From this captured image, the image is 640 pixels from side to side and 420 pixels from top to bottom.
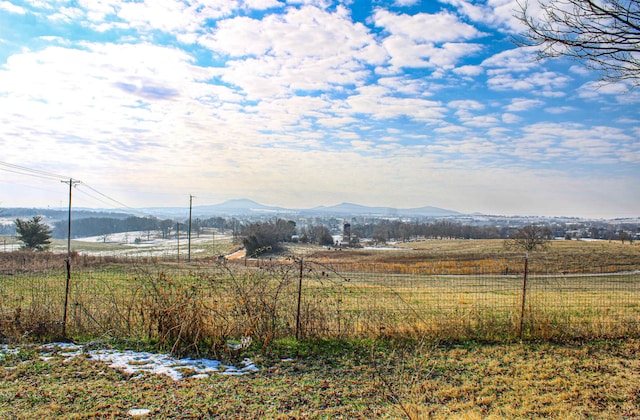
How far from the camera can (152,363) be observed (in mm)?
5996

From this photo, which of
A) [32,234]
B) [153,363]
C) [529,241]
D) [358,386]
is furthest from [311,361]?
[32,234]

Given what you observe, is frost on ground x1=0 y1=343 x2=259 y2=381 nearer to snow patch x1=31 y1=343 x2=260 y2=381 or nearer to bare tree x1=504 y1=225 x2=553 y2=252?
snow patch x1=31 y1=343 x2=260 y2=381

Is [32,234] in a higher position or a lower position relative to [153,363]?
lower

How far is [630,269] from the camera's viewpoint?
31.0m

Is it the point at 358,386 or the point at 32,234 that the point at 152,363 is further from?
the point at 32,234

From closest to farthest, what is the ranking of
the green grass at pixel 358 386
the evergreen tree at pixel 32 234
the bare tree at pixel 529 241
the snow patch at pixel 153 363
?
the green grass at pixel 358 386
the snow patch at pixel 153 363
the evergreen tree at pixel 32 234
the bare tree at pixel 529 241

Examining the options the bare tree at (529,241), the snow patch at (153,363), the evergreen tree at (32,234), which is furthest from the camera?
the bare tree at (529,241)

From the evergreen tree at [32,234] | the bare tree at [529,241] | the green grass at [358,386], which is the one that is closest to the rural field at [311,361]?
the green grass at [358,386]

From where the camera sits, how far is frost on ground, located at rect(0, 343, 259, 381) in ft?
18.6

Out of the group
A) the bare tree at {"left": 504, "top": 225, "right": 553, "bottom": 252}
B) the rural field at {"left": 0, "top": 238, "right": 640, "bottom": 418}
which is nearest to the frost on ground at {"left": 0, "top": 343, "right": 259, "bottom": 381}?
the rural field at {"left": 0, "top": 238, "right": 640, "bottom": 418}

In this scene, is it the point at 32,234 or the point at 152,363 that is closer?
the point at 152,363

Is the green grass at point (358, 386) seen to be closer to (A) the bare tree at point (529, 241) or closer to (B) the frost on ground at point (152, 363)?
(B) the frost on ground at point (152, 363)

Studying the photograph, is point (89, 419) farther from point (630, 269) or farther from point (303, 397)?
point (630, 269)

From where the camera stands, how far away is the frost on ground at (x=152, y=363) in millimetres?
5676
